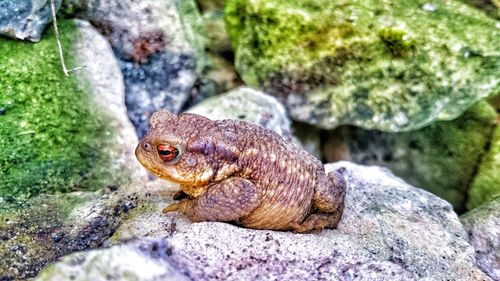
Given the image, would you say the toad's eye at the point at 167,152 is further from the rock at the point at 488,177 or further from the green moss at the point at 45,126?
→ the rock at the point at 488,177

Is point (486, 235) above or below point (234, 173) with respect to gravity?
below

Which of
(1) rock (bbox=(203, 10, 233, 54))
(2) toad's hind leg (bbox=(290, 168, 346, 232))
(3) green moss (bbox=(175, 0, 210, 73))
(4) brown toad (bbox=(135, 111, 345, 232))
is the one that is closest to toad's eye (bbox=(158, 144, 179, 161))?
(4) brown toad (bbox=(135, 111, 345, 232))

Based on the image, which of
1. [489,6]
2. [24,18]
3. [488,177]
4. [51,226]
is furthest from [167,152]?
[489,6]

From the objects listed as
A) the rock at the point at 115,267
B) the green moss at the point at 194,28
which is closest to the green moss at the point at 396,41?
the green moss at the point at 194,28

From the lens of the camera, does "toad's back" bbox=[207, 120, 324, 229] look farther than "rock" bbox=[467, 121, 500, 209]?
No

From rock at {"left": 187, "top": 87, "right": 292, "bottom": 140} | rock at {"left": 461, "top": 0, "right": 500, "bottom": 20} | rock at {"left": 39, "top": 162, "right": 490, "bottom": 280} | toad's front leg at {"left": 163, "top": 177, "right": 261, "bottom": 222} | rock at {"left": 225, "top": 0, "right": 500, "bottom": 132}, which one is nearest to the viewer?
rock at {"left": 39, "top": 162, "right": 490, "bottom": 280}

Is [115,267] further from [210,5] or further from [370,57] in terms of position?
[210,5]

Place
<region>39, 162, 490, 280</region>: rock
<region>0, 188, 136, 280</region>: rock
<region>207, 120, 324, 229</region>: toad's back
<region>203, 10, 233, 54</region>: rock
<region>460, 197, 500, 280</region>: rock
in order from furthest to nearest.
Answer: <region>203, 10, 233, 54</region>: rock
<region>460, 197, 500, 280</region>: rock
<region>207, 120, 324, 229</region>: toad's back
<region>0, 188, 136, 280</region>: rock
<region>39, 162, 490, 280</region>: rock

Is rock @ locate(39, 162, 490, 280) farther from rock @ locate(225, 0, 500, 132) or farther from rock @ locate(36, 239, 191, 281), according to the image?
rock @ locate(225, 0, 500, 132)
